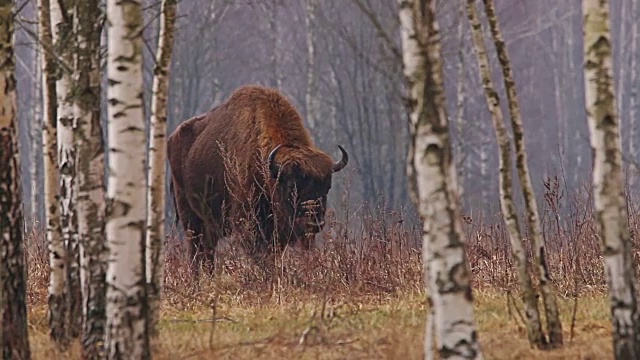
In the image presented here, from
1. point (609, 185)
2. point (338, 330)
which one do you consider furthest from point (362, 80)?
point (609, 185)

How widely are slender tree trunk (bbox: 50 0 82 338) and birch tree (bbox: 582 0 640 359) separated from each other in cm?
303

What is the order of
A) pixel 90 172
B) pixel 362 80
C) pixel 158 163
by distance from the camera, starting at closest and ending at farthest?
1. pixel 90 172
2. pixel 158 163
3. pixel 362 80

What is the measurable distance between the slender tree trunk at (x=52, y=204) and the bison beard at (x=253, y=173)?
372 cm

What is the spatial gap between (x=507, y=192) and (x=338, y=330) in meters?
1.78

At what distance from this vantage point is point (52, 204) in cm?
776

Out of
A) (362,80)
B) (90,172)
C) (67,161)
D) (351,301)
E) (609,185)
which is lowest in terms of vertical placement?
(351,301)

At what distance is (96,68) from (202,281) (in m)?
5.43

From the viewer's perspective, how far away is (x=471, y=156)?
135 feet

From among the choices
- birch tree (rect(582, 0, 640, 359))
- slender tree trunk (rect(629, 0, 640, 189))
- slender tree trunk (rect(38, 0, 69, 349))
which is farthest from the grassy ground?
slender tree trunk (rect(629, 0, 640, 189))

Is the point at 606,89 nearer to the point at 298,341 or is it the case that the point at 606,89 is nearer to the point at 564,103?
the point at 298,341

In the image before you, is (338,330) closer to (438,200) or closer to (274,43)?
(438,200)

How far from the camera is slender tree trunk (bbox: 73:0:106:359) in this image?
651 centimetres

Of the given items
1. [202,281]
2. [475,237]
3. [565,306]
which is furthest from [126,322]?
[475,237]

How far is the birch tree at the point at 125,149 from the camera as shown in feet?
18.5
